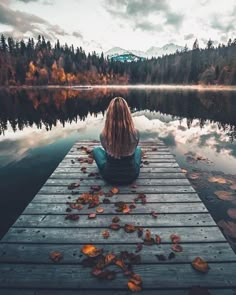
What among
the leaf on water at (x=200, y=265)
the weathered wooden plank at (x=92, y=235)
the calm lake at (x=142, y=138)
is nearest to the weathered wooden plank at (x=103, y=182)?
the calm lake at (x=142, y=138)

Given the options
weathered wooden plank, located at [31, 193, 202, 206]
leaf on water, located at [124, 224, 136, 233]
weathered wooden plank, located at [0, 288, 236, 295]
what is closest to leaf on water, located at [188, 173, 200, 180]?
weathered wooden plank, located at [31, 193, 202, 206]

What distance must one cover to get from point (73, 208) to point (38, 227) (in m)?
0.69

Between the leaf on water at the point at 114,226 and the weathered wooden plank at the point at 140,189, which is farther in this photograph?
the weathered wooden plank at the point at 140,189

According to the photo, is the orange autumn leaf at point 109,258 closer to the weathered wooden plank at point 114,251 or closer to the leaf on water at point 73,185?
the weathered wooden plank at point 114,251

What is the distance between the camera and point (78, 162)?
630 cm

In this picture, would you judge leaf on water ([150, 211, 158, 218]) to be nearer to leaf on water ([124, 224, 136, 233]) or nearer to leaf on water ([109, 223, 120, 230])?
leaf on water ([124, 224, 136, 233])

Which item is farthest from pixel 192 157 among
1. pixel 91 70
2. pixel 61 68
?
pixel 91 70

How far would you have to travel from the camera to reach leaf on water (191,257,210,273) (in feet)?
8.05

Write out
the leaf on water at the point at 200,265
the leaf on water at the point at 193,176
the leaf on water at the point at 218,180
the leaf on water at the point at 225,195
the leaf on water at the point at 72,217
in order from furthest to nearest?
the leaf on water at the point at 193,176, the leaf on water at the point at 218,180, the leaf on water at the point at 225,195, the leaf on water at the point at 72,217, the leaf on water at the point at 200,265

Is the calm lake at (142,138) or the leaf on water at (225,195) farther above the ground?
the leaf on water at (225,195)

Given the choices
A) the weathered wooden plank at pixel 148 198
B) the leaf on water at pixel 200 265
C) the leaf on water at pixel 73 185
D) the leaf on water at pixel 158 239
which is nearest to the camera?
the leaf on water at pixel 200 265

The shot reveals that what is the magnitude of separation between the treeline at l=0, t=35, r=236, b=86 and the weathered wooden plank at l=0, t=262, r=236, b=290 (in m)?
77.6

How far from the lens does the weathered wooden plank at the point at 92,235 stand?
116 inches

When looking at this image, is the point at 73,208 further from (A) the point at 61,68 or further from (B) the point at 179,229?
(A) the point at 61,68
